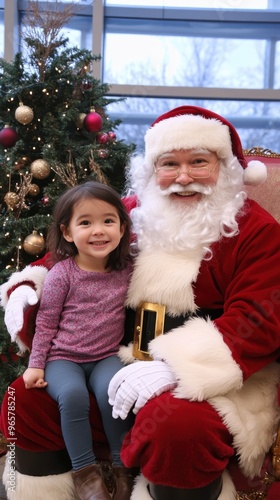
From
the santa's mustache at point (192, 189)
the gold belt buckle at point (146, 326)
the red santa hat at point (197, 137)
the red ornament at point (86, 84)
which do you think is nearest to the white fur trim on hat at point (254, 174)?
the red santa hat at point (197, 137)

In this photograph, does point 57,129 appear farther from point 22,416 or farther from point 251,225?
point 22,416

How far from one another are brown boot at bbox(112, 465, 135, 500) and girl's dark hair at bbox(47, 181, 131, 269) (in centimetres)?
74

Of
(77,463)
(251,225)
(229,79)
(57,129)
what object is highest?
(229,79)

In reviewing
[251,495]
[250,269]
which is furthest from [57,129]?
[251,495]

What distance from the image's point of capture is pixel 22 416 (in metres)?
1.92

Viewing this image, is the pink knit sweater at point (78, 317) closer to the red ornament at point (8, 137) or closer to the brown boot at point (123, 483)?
the brown boot at point (123, 483)

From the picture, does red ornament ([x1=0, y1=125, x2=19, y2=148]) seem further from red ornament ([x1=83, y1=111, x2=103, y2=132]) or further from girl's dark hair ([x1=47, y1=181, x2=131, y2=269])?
girl's dark hair ([x1=47, y1=181, x2=131, y2=269])

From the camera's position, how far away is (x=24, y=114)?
312cm

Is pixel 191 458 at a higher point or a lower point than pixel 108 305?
lower

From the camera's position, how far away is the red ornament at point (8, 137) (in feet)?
10.5

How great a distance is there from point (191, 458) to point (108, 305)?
2.26ft

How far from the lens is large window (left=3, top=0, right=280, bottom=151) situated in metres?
5.05

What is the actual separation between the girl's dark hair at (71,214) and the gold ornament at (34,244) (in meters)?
0.82

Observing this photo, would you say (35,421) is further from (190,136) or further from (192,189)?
(190,136)
